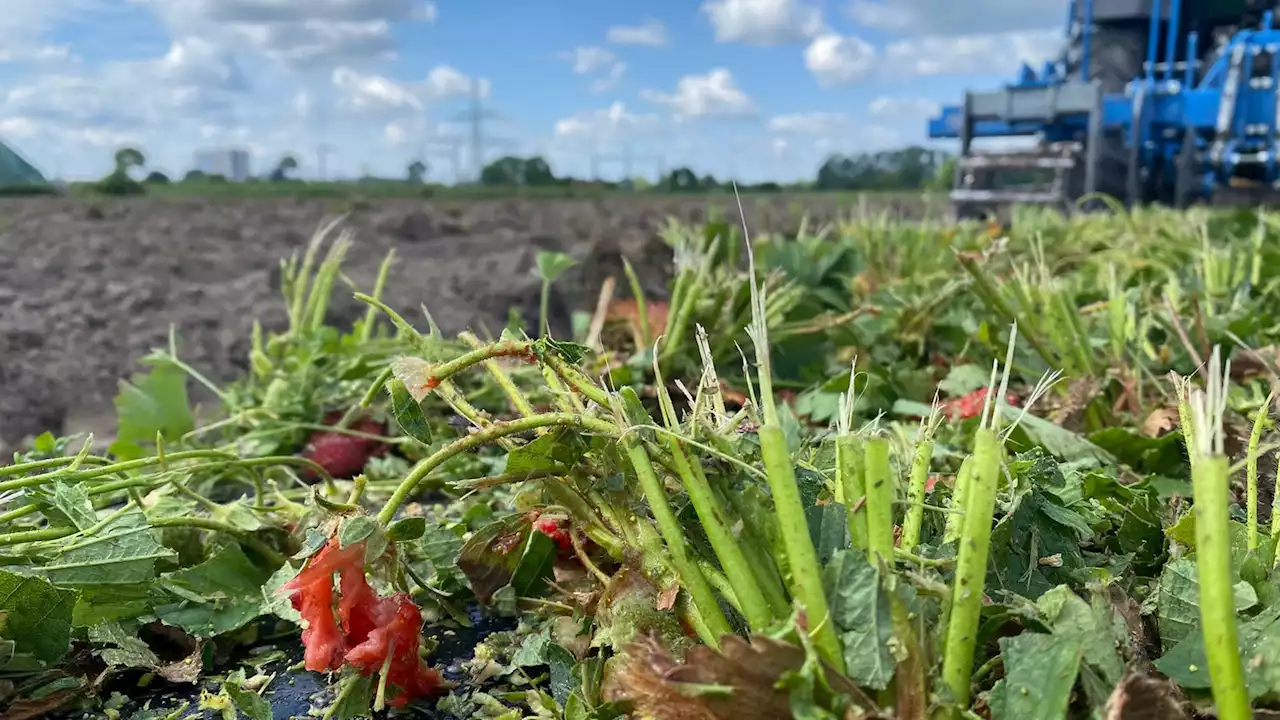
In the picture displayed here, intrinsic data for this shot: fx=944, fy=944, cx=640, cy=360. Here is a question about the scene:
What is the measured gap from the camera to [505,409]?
226 centimetres

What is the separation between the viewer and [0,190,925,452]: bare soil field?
131 inches

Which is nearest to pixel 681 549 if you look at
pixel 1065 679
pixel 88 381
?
pixel 1065 679

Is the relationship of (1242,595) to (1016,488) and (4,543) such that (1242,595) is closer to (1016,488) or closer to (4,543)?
(1016,488)

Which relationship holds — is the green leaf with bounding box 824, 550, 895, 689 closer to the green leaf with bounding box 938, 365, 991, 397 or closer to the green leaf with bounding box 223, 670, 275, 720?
the green leaf with bounding box 223, 670, 275, 720

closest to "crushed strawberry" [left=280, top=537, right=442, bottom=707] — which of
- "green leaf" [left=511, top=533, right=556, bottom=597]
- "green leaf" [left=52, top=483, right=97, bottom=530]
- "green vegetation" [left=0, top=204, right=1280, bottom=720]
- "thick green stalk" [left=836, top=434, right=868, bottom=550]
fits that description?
"green vegetation" [left=0, top=204, right=1280, bottom=720]

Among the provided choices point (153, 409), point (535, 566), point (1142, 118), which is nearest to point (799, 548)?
point (535, 566)

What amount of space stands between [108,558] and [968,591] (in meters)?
0.96

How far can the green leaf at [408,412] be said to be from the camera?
855 mm

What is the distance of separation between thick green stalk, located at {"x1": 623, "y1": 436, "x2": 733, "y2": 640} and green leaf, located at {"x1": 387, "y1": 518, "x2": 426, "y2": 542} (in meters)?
0.24

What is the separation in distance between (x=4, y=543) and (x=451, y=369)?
2.09 feet

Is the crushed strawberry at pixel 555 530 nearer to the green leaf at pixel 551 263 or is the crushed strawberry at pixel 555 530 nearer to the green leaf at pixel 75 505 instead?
the green leaf at pixel 75 505

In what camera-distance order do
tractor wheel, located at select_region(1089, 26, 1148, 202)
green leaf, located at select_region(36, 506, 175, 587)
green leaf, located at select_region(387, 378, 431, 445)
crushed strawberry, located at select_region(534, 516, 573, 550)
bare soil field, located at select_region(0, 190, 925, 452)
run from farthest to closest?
tractor wheel, located at select_region(1089, 26, 1148, 202), bare soil field, located at select_region(0, 190, 925, 452), crushed strawberry, located at select_region(534, 516, 573, 550), green leaf, located at select_region(36, 506, 175, 587), green leaf, located at select_region(387, 378, 431, 445)

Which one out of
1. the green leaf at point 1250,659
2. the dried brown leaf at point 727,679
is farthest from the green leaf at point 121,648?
the green leaf at point 1250,659

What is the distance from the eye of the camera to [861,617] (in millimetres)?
730
